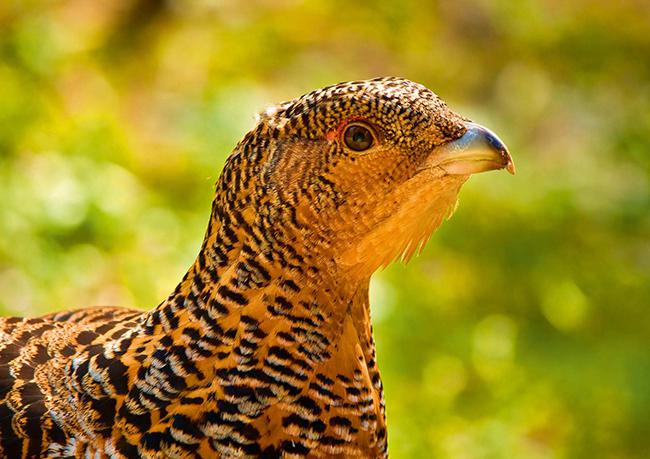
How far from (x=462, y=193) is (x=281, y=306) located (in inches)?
156

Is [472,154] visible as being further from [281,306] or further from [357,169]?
[281,306]

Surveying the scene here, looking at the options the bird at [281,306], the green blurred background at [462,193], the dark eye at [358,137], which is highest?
the green blurred background at [462,193]

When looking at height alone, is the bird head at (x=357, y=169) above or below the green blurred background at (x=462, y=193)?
below

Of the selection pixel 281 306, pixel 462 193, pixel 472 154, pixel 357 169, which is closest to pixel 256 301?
pixel 281 306

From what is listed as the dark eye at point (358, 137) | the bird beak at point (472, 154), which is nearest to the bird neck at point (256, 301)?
the dark eye at point (358, 137)

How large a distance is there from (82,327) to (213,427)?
26.2 inches

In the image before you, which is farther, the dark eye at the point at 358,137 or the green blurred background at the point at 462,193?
the green blurred background at the point at 462,193

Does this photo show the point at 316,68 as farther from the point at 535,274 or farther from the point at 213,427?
the point at 213,427

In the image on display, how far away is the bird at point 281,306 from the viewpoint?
8.50ft

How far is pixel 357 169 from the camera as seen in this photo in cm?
264

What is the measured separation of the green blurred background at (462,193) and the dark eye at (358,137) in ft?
8.10

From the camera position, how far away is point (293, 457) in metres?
2.60

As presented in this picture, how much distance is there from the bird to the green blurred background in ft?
7.35

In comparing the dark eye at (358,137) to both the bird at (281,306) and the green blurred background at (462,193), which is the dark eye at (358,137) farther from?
the green blurred background at (462,193)
